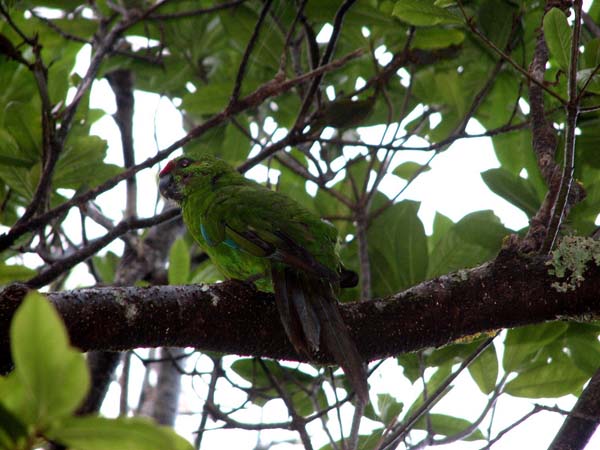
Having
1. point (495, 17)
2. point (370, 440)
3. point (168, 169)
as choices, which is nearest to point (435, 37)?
point (495, 17)

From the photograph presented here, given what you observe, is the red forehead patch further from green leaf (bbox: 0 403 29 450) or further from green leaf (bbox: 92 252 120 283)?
green leaf (bbox: 0 403 29 450)

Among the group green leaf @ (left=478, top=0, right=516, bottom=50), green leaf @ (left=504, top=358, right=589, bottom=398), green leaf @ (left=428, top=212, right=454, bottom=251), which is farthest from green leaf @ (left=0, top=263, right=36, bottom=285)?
green leaf @ (left=478, top=0, right=516, bottom=50)

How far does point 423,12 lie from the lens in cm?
208

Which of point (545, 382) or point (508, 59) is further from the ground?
point (508, 59)

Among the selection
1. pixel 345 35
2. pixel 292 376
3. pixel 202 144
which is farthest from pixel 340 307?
pixel 202 144

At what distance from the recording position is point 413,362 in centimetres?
274

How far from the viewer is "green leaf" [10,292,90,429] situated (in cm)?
79

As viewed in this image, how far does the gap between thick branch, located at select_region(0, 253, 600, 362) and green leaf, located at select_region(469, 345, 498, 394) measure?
0.75 meters

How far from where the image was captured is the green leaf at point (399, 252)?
9.93ft

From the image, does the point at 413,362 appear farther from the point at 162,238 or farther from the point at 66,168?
the point at 162,238

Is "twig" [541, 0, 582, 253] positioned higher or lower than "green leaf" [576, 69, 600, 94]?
lower

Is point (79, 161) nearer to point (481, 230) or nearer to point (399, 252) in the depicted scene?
point (399, 252)

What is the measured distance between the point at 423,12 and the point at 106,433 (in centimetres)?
164

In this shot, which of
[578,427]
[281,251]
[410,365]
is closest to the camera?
[578,427]
